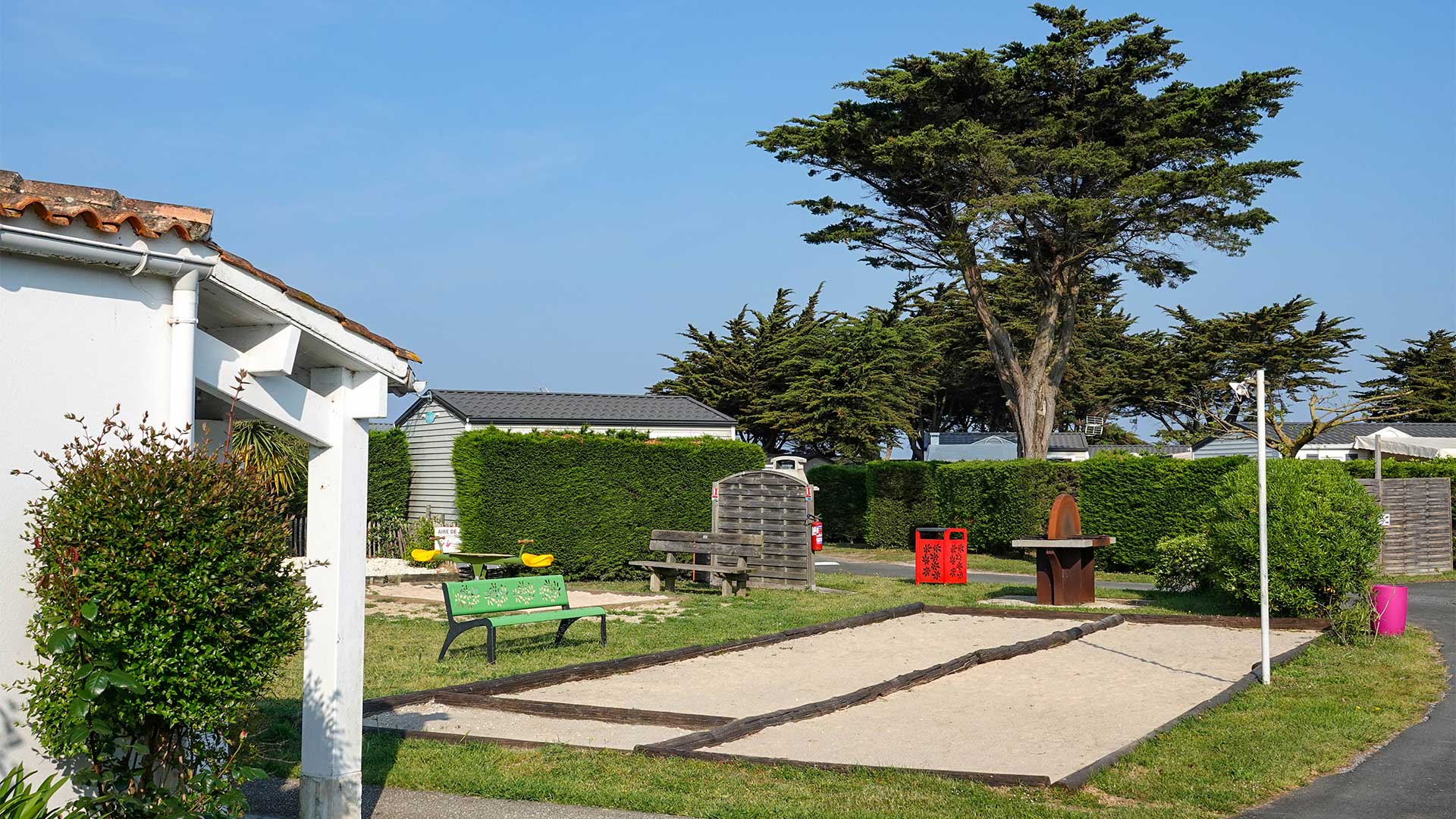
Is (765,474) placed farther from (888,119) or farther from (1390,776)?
(1390,776)

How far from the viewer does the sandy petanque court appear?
26.9 feet

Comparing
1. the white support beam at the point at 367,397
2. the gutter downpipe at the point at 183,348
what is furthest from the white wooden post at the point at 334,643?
the gutter downpipe at the point at 183,348

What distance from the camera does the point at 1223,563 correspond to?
15.4 meters

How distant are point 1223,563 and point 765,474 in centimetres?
773

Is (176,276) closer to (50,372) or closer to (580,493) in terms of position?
(50,372)

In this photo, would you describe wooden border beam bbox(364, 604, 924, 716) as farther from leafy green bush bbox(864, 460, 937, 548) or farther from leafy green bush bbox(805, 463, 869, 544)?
leafy green bush bbox(805, 463, 869, 544)

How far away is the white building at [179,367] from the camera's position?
4.83 m

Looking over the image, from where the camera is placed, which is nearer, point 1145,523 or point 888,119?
point 1145,523

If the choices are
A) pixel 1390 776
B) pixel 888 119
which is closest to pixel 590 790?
pixel 1390 776

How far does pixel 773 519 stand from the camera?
2064 centimetres

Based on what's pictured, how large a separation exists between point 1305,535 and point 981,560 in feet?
50.2

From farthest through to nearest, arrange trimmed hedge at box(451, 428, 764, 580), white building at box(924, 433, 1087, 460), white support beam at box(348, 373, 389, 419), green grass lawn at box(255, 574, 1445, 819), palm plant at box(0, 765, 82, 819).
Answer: white building at box(924, 433, 1087, 460), trimmed hedge at box(451, 428, 764, 580), green grass lawn at box(255, 574, 1445, 819), white support beam at box(348, 373, 389, 419), palm plant at box(0, 765, 82, 819)

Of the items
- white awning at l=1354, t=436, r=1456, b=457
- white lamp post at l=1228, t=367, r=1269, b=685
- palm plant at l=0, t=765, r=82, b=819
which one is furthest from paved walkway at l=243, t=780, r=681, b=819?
white awning at l=1354, t=436, r=1456, b=457

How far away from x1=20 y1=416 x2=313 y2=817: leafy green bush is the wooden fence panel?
74.3ft
